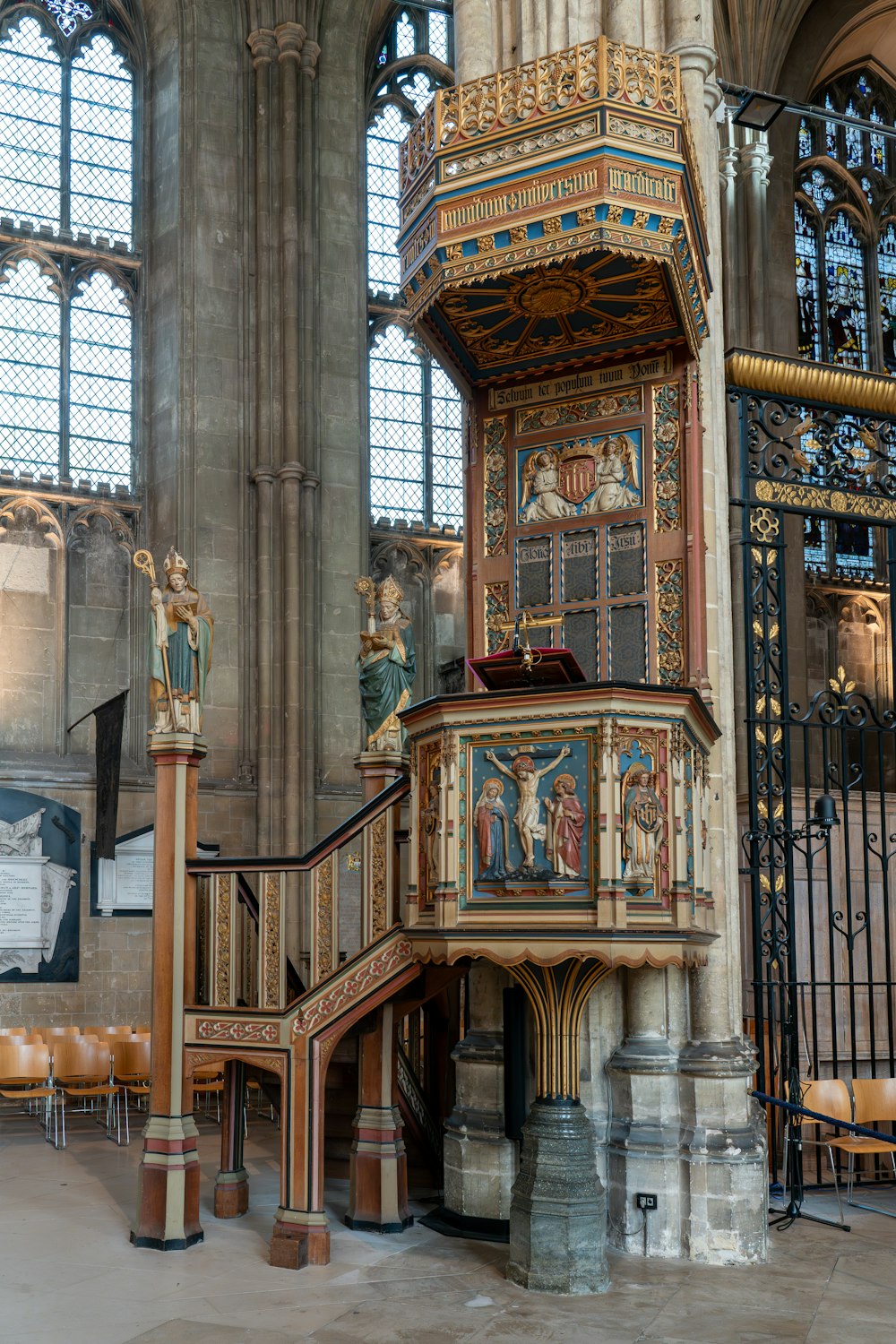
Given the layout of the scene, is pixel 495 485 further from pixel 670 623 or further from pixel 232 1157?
pixel 232 1157

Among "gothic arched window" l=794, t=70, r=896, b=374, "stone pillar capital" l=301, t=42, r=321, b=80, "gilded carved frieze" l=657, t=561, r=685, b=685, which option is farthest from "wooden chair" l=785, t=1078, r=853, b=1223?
"gothic arched window" l=794, t=70, r=896, b=374

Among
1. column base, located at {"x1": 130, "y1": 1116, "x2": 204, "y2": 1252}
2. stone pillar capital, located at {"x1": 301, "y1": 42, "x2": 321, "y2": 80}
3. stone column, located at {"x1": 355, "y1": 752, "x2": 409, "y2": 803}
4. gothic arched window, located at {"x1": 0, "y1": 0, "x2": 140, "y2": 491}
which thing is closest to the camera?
column base, located at {"x1": 130, "y1": 1116, "x2": 204, "y2": 1252}

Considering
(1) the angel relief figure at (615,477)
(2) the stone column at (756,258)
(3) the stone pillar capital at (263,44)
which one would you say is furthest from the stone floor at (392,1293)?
(3) the stone pillar capital at (263,44)

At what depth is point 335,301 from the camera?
55.9 feet

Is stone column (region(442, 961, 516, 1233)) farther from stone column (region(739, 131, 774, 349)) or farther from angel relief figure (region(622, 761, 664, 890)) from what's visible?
stone column (region(739, 131, 774, 349))

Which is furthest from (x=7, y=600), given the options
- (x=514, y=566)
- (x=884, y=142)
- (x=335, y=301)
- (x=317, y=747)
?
(x=884, y=142)

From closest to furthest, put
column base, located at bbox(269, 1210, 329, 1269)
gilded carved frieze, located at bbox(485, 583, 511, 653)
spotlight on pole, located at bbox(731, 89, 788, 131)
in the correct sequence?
1. column base, located at bbox(269, 1210, 329, 1269)
2. gilded carved frieze, located at bbox(485, 583, 511, 653)
3. spotlight on pole, located at bbox(731, 89, 788, 131)

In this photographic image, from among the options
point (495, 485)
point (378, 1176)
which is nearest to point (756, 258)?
point (495, 485)

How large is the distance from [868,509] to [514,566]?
269 centimetres

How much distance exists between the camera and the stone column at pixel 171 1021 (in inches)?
303

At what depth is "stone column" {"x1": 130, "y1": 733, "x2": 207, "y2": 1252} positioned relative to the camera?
25.2ft

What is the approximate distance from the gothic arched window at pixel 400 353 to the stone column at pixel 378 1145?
10.3m

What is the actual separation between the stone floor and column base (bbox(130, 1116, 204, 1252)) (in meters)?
0.14

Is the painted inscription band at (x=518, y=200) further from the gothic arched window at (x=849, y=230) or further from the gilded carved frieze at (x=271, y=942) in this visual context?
the gothic arched window at (x=849, y=230)
